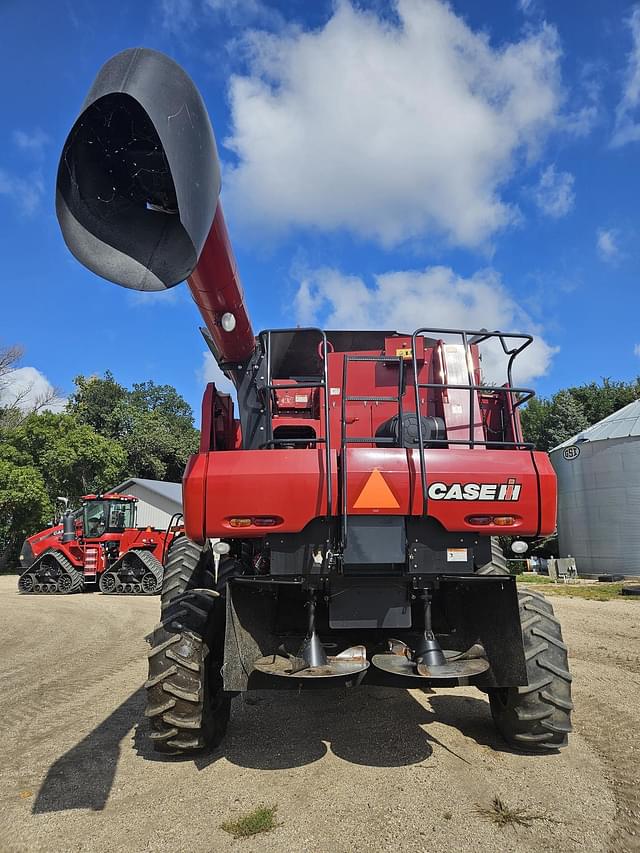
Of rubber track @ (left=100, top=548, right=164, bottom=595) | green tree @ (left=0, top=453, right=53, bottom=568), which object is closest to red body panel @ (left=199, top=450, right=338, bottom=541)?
rubber track @ (left=100, top=548, right=164, bottom=595)

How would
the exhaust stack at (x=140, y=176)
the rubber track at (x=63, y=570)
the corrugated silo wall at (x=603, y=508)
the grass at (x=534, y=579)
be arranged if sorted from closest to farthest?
the exhaust stack at (x=140, y=176) → the rubber track at (x=63, y=570) → the grass at (x=534, y=579) → the corrugated silo wall at (x=603, y=508)

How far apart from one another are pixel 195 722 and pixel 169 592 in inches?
68.0

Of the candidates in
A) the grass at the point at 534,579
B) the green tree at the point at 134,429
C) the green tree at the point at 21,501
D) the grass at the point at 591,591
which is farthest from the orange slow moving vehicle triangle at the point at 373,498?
the green tree at the point at 134,429

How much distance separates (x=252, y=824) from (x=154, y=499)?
35968 millimetres

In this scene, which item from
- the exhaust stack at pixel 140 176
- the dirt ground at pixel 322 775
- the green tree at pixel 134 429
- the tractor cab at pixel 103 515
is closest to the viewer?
the exhaust stack at pixel 140 176

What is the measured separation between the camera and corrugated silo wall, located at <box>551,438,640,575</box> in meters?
22.5

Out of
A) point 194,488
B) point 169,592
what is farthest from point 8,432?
point 194,488

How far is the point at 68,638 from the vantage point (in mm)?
9711

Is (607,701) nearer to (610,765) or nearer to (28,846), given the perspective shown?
(610,765)

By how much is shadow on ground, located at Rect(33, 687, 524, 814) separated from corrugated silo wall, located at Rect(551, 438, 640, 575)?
19.4 m

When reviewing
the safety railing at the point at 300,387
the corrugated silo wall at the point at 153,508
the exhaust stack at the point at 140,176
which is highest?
the corrugated silo wall at the point at 153,508

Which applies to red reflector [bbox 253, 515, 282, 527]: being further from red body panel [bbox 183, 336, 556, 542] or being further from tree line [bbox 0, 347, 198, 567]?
tree line [bbox 0, 347, 198, 567]

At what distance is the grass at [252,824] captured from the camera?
127 inches

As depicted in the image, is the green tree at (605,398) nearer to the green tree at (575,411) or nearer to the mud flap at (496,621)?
the green tree at (575,411)
